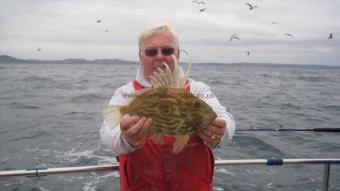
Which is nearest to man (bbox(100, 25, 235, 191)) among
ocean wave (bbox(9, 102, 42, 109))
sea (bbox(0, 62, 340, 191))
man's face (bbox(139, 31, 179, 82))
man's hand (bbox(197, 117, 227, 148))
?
man's face (bbox(139, 31, 179, 82))

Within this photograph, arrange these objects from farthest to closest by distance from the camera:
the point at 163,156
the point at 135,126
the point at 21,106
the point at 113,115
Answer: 1. the point at 21,106
2. the point at 163,156
3. the point at 113,115
4. the point at 135,126

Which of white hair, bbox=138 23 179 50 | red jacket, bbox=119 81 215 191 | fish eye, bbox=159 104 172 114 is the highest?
white hair, bbox=138 23 179 50

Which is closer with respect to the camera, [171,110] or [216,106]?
[171,110]

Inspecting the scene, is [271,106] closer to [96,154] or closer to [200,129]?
[96,154]

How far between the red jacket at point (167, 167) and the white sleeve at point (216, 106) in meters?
0.27

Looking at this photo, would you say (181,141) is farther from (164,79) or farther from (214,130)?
(164,79)

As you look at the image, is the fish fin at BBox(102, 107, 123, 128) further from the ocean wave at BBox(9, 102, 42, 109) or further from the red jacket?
the ocean wave at BBox(9, 102, 42, 109)

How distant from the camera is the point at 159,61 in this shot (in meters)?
3.39

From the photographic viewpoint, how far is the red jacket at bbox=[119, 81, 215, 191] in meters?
3.36

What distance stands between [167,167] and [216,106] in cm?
71

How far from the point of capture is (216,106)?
345 centimetres

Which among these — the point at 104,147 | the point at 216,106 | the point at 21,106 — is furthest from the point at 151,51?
the point at 21,106

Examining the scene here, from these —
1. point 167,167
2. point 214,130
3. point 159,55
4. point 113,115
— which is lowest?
point 167,167

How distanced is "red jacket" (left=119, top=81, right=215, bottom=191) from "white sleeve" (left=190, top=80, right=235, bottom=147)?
0.27m
